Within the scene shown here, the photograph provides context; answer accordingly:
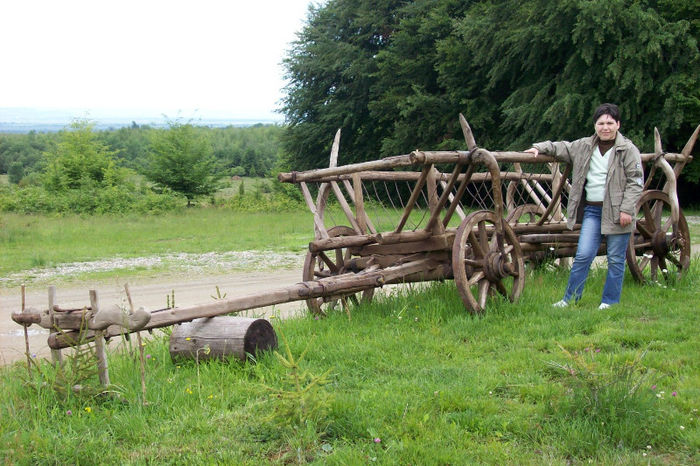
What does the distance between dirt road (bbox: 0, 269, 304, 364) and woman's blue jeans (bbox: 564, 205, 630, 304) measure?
3.22 metres

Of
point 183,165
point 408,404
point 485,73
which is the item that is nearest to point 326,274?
point 408,404

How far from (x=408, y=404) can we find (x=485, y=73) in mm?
24296

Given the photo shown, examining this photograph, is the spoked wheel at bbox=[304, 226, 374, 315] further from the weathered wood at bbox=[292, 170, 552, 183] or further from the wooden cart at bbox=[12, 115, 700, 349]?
the weathered wood at bbox=[292, 170, 552, 183]

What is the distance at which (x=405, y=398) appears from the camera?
4398 millimetres

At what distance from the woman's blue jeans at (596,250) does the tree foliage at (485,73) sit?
14609mm

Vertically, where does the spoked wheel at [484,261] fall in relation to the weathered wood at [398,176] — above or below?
below

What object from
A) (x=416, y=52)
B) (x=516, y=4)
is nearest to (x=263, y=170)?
(x=416, y=52)

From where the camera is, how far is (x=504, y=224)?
6.88 metres

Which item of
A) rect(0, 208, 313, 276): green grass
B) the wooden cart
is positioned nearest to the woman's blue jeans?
the wooden cart

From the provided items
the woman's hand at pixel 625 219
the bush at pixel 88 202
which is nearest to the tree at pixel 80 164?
the bush at pixel 88 202

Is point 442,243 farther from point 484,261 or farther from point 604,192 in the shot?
point 604,192

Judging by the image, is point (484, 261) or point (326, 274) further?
point (326, 274)

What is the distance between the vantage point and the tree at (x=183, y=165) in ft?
102

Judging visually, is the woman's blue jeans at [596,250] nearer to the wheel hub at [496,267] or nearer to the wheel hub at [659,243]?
the wheel hub at [496,267]
